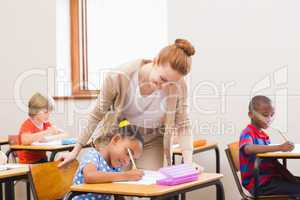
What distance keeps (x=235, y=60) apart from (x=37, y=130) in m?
1.81

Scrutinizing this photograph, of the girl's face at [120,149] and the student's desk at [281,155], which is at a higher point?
the girl's face at [120,149]

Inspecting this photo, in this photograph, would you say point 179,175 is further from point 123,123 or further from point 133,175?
point 123,123

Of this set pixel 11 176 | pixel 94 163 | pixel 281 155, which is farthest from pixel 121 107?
pixel 281 155

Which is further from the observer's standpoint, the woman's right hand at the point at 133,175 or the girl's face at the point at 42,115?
the girl's face at the point at 42,115

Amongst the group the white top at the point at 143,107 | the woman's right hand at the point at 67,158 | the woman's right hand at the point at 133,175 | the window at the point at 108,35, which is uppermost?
the window at the point at 108,35

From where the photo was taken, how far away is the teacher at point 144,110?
2561 mm

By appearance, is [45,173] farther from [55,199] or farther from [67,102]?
[67,102]

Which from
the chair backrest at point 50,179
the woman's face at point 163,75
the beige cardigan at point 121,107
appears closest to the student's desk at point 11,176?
the chair backrest at point 50,179

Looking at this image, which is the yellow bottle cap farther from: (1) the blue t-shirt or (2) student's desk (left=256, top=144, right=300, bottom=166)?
(2) student's desk (left=256, top=144, right=300, bottom=166)

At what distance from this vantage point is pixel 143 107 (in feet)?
8.54

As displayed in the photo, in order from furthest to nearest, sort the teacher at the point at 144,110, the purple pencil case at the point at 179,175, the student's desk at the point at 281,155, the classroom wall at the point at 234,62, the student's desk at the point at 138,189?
the classroom wall at the point at 234,62 → the student's desk at the point at 281,155 → the teacher at the point at 144,110 → the purple pencil case at the point at 179,175 → the student's desk at the point at 138,189

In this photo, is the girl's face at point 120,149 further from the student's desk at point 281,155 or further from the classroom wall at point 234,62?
the classroom wall at point 234,62

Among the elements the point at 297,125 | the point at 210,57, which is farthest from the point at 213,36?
the point at 297,125

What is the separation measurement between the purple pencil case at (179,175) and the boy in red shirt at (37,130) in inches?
90.2
